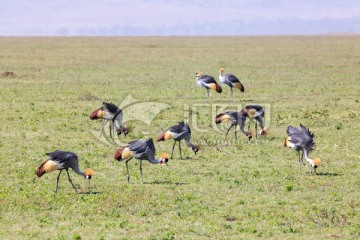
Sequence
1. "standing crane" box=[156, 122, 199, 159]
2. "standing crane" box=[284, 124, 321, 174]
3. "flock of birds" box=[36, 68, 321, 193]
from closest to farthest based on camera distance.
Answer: "flock of birds" box=[36, 68, 321, 193] < "standing crane" box=[284, 124, 321, 174] < "standing crane" box=[156, 122, 199, 159]

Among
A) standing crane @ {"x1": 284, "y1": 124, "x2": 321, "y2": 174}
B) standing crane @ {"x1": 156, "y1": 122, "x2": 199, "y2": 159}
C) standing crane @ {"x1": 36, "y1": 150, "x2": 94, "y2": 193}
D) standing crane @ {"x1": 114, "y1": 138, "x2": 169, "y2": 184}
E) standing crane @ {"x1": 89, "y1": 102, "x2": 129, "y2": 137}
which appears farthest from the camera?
standing crane @ {"x1": 89, "y1": 102, "x2": 129, "y2": 137}

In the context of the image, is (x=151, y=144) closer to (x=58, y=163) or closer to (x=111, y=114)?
(x=58, y=163)

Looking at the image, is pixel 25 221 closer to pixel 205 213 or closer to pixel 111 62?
pixel 205 213

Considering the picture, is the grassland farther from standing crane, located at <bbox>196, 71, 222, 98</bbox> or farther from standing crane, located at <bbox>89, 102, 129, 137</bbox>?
standing crane, located at <bbox>89, 102, 129, 137</bbox>

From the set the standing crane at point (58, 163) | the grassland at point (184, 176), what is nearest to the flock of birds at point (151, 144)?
the standing crane at point (58, 163)

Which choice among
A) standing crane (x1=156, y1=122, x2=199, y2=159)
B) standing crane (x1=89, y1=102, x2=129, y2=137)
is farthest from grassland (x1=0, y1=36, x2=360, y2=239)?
standing crane (x1=89, y1=102, x2=129, y2=137)

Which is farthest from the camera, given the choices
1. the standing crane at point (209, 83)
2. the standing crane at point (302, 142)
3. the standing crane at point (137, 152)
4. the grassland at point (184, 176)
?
the standing crane at point (209, 83)

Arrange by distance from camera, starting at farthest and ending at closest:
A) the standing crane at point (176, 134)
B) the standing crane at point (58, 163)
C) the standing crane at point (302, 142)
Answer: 1. the standing crane at point (176, 134)
2. the standing crane at point (302, 142)
3. the standing crane at point (58, 163)

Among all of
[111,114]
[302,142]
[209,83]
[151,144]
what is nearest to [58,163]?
[151,144]

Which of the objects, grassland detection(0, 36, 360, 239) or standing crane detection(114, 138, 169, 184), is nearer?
grassland detection(0, 36, 360, 239)

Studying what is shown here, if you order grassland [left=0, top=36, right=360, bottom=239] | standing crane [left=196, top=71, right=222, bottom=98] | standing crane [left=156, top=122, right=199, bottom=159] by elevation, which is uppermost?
standing crane [left=196, top=71, right=222, bottom=98]

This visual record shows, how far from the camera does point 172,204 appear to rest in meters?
12.6

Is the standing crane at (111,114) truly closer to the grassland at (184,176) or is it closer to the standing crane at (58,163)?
the grassland at (184,176)

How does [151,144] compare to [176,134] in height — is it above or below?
above
